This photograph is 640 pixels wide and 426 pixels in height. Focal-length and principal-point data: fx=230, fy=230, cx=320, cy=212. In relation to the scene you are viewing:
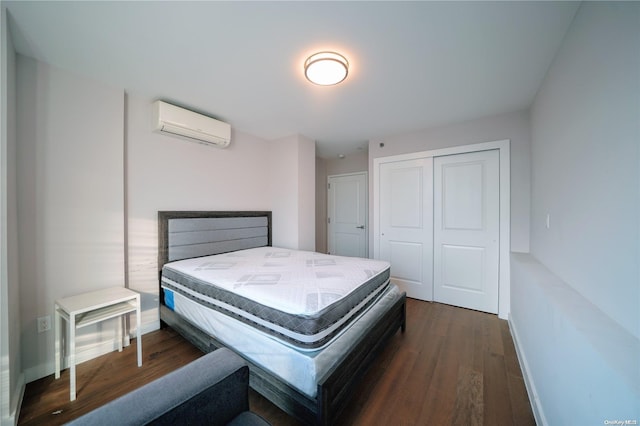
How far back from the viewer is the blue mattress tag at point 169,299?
220cm

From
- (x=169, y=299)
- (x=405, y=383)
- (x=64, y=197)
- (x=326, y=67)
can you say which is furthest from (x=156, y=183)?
(x=405, y=383)

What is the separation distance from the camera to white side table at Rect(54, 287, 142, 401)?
1521mm

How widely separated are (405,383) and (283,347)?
956mm

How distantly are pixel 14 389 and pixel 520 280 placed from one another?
365 cm

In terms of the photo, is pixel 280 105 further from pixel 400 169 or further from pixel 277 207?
pixel 400 169

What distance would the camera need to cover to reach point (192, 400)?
774 millimetres

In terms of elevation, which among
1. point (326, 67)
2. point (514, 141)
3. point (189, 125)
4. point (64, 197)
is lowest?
point (64, 197)

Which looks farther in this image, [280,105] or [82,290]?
[280,105]

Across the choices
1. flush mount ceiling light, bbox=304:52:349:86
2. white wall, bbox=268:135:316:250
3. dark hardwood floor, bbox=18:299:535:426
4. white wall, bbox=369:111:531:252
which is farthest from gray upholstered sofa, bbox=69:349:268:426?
white wall, bbox=369:111:531:252

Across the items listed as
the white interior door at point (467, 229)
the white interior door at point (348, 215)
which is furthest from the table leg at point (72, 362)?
the white interior door at point (348, 215)

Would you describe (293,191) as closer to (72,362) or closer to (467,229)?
(467,229)

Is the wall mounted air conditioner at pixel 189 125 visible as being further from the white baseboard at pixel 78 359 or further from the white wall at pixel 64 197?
the white baseboard at pixel 78 359

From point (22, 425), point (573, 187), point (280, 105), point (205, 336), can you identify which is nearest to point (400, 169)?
point (280, 105)

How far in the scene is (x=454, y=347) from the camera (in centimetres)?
203
